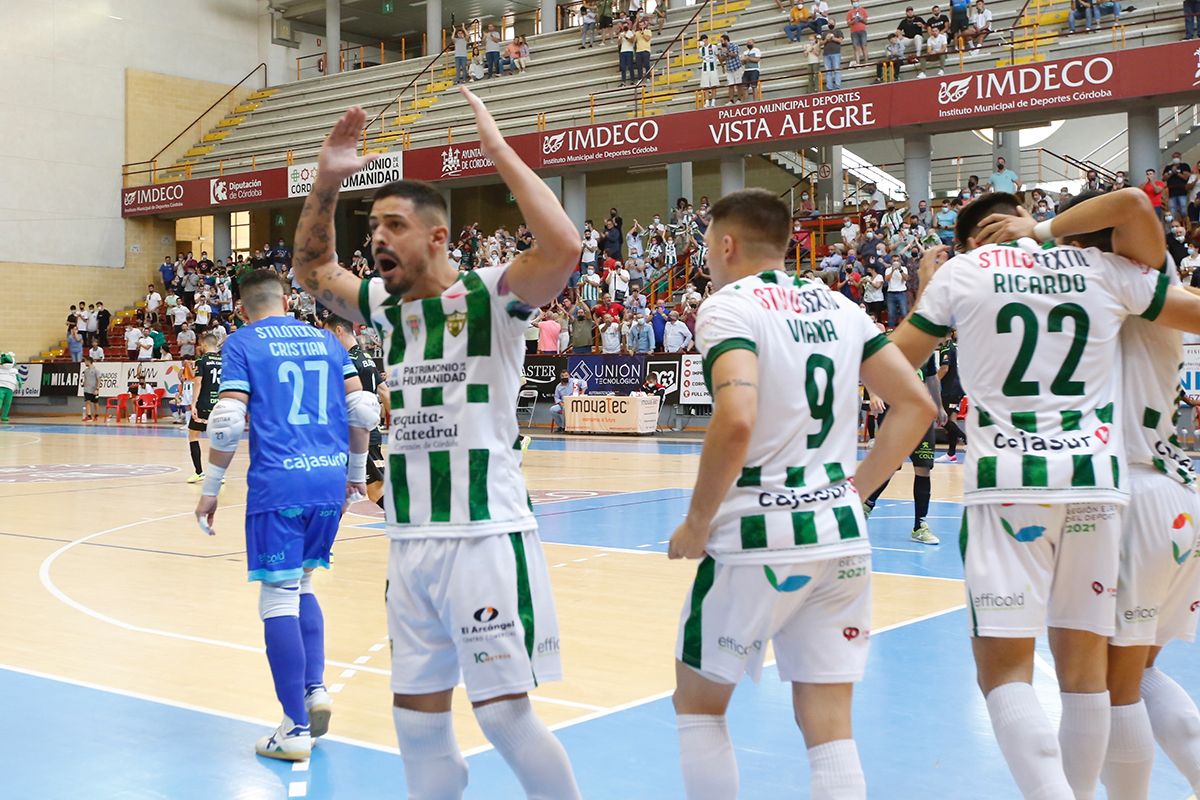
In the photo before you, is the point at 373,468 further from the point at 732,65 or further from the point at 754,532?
the point at 732,65

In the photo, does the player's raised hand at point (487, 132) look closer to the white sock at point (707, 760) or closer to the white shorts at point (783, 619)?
the white shorts at point (783, 619)

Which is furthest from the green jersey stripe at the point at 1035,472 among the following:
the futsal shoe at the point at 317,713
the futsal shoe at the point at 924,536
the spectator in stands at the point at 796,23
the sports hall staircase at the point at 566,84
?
the spectator in stands at the point at 796,23

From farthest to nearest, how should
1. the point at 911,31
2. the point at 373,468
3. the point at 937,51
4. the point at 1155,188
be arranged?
1. the point at 911,31
2. the point at 937,51
3. the point at 1155,188
4. the point at 373,468

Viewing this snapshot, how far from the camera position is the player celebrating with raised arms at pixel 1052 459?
11.3 feet

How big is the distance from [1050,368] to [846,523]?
0.81 m

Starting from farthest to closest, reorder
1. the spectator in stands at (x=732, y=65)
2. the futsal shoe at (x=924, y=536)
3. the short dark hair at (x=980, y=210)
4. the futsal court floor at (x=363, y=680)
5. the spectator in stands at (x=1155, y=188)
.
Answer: the spectator in stands at (x=732, y=65) → the spectator in stands at (x=1155, y=188) → the futsal shoe at (x=924, y=536) → the futsal court floor at (x=363, y=680) → the short dark hair at (x=980, y=210)

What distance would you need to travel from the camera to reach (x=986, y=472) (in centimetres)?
354

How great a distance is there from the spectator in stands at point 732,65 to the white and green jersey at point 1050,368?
86.7ft

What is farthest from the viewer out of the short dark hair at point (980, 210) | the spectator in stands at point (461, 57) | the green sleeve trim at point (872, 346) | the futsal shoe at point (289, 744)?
the spectator in stands at point (461, 57)

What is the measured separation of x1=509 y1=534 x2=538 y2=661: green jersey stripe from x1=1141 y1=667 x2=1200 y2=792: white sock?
76.7 inches

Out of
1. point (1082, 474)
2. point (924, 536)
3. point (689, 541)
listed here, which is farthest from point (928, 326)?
point (924, 536)

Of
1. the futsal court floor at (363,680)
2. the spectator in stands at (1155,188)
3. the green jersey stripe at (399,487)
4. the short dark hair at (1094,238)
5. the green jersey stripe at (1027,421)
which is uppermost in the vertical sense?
A: the spectator in stands at (1155,188)

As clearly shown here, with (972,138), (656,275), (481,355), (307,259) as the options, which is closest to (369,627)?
(307,259)

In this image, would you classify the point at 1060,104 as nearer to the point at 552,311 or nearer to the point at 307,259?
the point at 552,311
